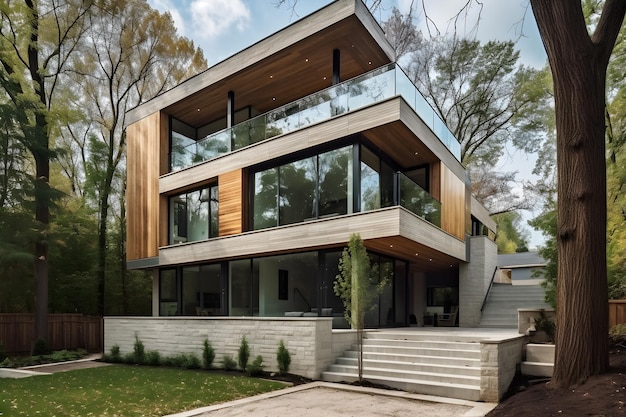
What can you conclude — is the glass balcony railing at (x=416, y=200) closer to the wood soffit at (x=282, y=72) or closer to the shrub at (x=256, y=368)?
the wood soffit at (x=282, y=72)

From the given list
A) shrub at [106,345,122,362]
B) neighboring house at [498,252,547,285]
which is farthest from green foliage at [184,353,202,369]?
neighboring house at [498,252,547,285]

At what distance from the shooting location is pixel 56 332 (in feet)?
60.6

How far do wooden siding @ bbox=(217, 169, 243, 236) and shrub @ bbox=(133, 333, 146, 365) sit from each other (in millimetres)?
4373

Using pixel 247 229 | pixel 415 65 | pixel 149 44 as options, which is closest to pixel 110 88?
pixel 149 44

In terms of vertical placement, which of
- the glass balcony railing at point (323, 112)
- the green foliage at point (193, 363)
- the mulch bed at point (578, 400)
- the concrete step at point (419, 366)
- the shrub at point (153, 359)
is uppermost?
the glass balcony railing at point (323, 112)

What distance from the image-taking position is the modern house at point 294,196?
40.9ft

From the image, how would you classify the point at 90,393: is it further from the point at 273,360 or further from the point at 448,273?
the point at 448,273

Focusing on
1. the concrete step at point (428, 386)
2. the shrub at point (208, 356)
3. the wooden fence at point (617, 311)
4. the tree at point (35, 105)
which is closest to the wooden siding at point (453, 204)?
the wooden fence at point (617, 311)

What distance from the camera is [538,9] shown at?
23.6 ft

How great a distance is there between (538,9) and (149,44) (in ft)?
71.3

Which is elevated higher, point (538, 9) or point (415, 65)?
point (415, 65)

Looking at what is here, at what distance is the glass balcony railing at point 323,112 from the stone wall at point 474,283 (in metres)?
3.87

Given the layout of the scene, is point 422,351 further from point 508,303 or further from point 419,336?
point 508,303

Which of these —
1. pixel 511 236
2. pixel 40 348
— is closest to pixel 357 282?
pixel 40 348
